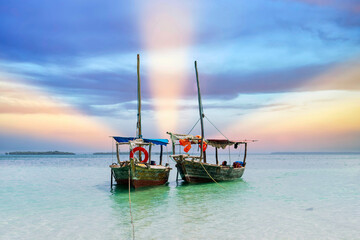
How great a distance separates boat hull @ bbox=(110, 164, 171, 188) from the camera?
23172mm

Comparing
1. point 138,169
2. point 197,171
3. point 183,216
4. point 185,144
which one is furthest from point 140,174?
point 183,216

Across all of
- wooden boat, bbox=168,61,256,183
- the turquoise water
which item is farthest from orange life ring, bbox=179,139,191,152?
the turquoise water

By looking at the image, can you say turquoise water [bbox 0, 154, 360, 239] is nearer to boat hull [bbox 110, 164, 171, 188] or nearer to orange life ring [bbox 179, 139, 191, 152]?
boat hull [bbox 110, 164, 171, 188]

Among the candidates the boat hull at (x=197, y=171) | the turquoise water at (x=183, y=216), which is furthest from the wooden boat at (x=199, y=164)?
the turquoise water at (x=183, y=216)

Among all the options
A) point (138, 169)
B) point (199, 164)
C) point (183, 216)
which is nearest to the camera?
point (183, 216)

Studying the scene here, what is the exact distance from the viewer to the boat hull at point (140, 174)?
2317cm

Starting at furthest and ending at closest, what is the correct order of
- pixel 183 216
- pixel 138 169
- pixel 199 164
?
pixel 199 164, pixel 138 169, pixel 183 216

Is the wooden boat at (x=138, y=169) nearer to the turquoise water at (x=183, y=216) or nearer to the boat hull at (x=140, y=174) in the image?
the boat hull at (x=140, y=174)

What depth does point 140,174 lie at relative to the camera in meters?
23.7

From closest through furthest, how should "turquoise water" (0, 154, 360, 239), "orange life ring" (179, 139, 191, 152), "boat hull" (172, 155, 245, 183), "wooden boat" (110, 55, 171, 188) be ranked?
"turquoise water" (0, 154, 360, 239) < "wooden boat" (110, 55, 171, 188) < "boat hull" (172, 155, 245, 183) < "orange life ring" (179, 139, 191, 152)

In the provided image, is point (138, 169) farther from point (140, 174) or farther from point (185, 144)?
point (185, 144)

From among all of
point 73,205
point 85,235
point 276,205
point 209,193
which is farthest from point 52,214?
point 276,205

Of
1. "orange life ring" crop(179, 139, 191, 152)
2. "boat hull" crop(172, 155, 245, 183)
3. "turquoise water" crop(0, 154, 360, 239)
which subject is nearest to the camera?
"turquoise water" crop(0, 154, 360, 239)

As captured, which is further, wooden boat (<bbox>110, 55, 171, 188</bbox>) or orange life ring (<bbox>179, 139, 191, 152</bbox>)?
orange life ring (<bbox>179, 139, 191, 152</bbox>)
